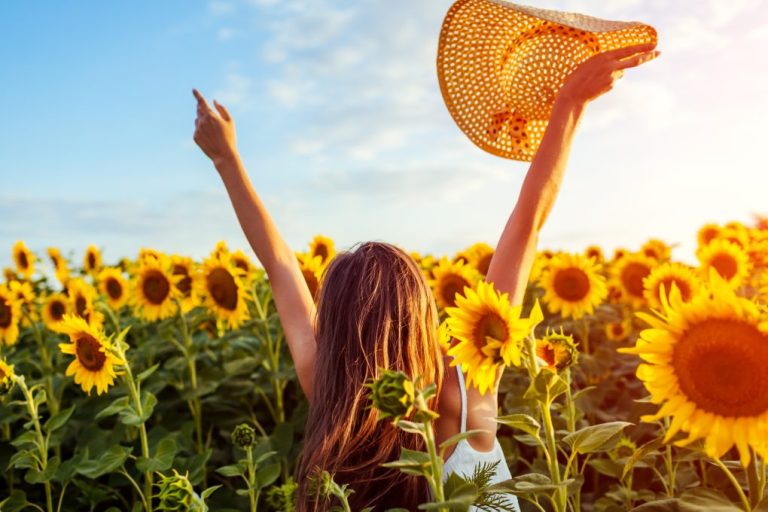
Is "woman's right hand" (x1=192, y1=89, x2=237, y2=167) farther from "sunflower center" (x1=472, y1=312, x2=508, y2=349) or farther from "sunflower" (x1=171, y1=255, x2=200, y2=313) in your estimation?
"sunflower" (x1=171, y1=255, x2=200, y2=313)

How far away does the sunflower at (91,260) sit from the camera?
28.2ft

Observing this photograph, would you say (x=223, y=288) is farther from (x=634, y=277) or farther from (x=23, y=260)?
(x=23, y=260)

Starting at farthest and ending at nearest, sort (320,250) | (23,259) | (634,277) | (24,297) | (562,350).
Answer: (23,259) → (24,297) → (320,250) → (634,277) → (562,350)

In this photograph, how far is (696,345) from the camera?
155 cm

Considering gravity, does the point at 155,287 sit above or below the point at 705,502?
above

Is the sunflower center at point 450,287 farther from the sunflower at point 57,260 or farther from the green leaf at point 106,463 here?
the sunflower at point 57,260

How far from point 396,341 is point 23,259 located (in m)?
7.17

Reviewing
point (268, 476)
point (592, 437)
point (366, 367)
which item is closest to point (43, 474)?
point (268, 476)

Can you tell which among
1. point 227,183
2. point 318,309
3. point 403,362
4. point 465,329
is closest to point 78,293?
point 227,183

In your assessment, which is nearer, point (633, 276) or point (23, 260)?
point (633, 276)

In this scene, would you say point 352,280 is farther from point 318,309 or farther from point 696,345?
point 696,345

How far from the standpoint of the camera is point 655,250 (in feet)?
22.7

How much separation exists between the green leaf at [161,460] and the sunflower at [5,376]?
0.61 m

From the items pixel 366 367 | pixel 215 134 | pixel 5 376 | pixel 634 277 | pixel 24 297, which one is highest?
pixel 215 134
